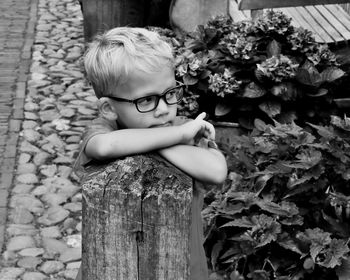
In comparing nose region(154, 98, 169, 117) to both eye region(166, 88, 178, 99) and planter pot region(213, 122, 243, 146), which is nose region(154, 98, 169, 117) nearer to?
eye region(166, 88, 178, 99)

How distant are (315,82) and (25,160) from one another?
2287 millimetres

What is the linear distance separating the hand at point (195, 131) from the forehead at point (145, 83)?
122 millimetres

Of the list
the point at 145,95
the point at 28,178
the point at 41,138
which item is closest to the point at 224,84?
the point at 28,178

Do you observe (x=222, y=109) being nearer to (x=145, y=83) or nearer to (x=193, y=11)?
(x=193, y=11)

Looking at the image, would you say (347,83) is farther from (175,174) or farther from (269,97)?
(175,174)

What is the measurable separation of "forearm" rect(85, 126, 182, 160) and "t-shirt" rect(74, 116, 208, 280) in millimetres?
76

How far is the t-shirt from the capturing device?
215cm

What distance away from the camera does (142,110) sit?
2131 mm

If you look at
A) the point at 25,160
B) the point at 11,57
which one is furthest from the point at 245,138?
the point at 11,57

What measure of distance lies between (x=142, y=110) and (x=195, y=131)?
16cm

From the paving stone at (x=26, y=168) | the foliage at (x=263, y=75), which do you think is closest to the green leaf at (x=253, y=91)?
the foliage at (x=263, y=75)

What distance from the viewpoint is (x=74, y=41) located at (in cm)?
896

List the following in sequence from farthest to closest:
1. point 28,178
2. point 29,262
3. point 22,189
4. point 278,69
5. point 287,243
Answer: point 28,178
point 22,189
point 278,69
point 29,262
point 287,243

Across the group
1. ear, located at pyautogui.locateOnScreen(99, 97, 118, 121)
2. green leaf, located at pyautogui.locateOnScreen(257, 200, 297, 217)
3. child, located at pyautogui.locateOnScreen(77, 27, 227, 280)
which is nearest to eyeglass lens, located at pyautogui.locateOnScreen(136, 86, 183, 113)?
child, located at pyautogui.locateOnScreen(77, 27, 227, 280)
